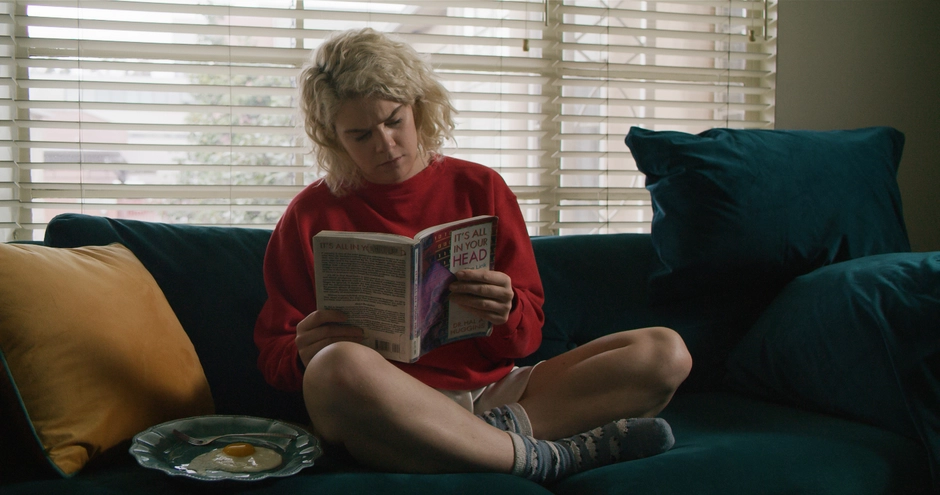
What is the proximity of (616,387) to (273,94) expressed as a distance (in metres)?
1.30

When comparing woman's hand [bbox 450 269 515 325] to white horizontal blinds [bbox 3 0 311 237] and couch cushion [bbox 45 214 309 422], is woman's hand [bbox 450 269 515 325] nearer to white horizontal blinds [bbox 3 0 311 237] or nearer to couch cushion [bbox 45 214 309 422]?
couch cushion [bbox 45 214 309 422]

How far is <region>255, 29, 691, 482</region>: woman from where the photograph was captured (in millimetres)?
1099

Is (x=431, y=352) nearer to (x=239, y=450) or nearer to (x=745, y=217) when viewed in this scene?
(x=239, y=450)

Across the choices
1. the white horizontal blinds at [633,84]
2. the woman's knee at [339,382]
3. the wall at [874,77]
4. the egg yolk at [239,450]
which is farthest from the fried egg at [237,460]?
the wall at [874,77]

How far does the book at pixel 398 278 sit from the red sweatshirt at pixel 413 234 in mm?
204

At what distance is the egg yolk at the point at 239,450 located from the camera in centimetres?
107

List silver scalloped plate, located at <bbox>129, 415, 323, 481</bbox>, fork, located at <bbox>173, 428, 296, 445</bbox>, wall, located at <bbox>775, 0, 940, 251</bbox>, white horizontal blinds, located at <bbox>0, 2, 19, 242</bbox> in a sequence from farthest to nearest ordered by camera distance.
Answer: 1. wall, located at <bbox>775, 0, 940, 251</bbox>
2. white horizontal blinds, located at <bbox>0, 2, 19, 242</bbox>
3. fork, located at <bbox>173, 428, 296, 445</bbox>
4. silver scalloped plate, located at <bbox>129, 415, 323, 481</bbox>

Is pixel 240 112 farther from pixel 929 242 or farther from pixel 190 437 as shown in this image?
pixel 929 242

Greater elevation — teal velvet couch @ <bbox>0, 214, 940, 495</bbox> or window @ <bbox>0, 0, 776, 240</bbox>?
window @ <bbox>0, 0, 776, 240</bbox>

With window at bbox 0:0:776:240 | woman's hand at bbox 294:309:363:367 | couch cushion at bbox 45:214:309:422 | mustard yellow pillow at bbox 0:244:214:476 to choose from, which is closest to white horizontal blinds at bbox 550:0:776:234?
window at bbox 0:0:776:240

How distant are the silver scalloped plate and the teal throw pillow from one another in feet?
3.21

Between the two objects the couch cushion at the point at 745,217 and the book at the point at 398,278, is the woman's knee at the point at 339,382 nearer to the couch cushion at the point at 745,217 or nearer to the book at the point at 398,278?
the book at the point at 398,278

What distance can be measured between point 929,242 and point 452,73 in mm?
1800

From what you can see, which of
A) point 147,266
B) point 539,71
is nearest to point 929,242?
point 539,71
